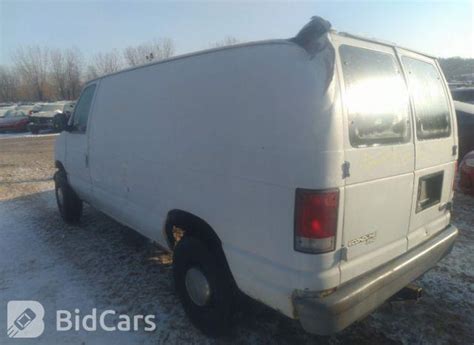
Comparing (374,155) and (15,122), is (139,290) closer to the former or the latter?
(374,155)

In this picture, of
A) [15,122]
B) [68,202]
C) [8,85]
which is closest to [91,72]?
[8,85]

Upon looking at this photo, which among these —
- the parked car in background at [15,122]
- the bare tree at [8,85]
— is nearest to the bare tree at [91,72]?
the bare tree at [8,85]

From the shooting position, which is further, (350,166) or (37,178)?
(37,178)

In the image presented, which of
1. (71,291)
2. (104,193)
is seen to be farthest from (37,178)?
(71,291)

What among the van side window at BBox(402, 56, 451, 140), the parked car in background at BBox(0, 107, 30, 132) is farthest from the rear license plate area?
the parked car in background at BBox(0, 107, 30, 132)

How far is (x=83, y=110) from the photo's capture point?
4.84 meters

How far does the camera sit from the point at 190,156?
2.78 meters

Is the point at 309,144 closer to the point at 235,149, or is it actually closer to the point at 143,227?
the point at 235,149

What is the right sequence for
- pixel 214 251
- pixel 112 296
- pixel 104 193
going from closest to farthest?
pixel 214 251 < pixel 112 296 < pixel 104 193

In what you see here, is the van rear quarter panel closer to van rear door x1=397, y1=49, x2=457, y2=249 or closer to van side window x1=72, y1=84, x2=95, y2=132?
van rear door x1=397, y1=49, x2=457, y2=249

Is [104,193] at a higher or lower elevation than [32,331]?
higher

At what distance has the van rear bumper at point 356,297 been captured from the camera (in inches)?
81.1

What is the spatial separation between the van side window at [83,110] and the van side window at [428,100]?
12.6 ft

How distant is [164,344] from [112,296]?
0.99 metres
